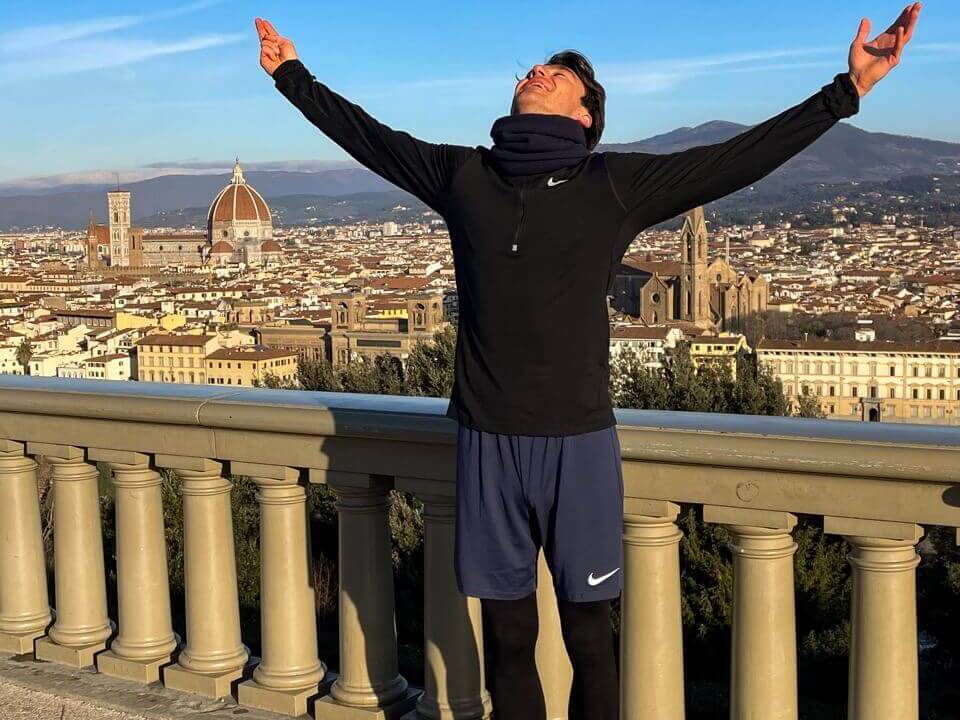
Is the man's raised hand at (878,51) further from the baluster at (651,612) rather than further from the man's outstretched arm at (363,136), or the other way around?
the baluster at (651,612)

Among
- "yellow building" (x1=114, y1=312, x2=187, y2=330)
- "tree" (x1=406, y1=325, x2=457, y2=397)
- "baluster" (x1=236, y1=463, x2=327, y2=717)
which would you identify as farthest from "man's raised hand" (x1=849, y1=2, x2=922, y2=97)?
"yellow building" (x1=114, y1=312, x2=187, y2=330)

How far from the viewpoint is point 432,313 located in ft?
152

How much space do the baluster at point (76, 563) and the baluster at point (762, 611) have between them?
3.26 feet

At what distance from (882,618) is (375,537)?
26.7 inches

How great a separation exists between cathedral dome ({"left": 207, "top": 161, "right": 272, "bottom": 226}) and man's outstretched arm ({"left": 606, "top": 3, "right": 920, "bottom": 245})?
400 feet

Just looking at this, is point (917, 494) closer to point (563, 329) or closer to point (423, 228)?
point (563, 329)

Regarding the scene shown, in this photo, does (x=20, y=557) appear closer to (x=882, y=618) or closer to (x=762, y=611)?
(x=762, y=611)

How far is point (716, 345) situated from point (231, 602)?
128 feet

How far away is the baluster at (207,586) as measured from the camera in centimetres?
194

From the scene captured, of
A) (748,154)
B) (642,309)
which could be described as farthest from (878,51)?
(642,309)

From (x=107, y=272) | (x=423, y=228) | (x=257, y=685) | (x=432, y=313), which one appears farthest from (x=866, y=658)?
(x=423, y=228)

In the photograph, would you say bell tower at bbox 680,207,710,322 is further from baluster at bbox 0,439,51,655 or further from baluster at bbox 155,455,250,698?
baluster at bbox 155,455,250,698

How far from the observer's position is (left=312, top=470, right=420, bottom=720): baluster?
1.83m

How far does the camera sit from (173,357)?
1741 inches
